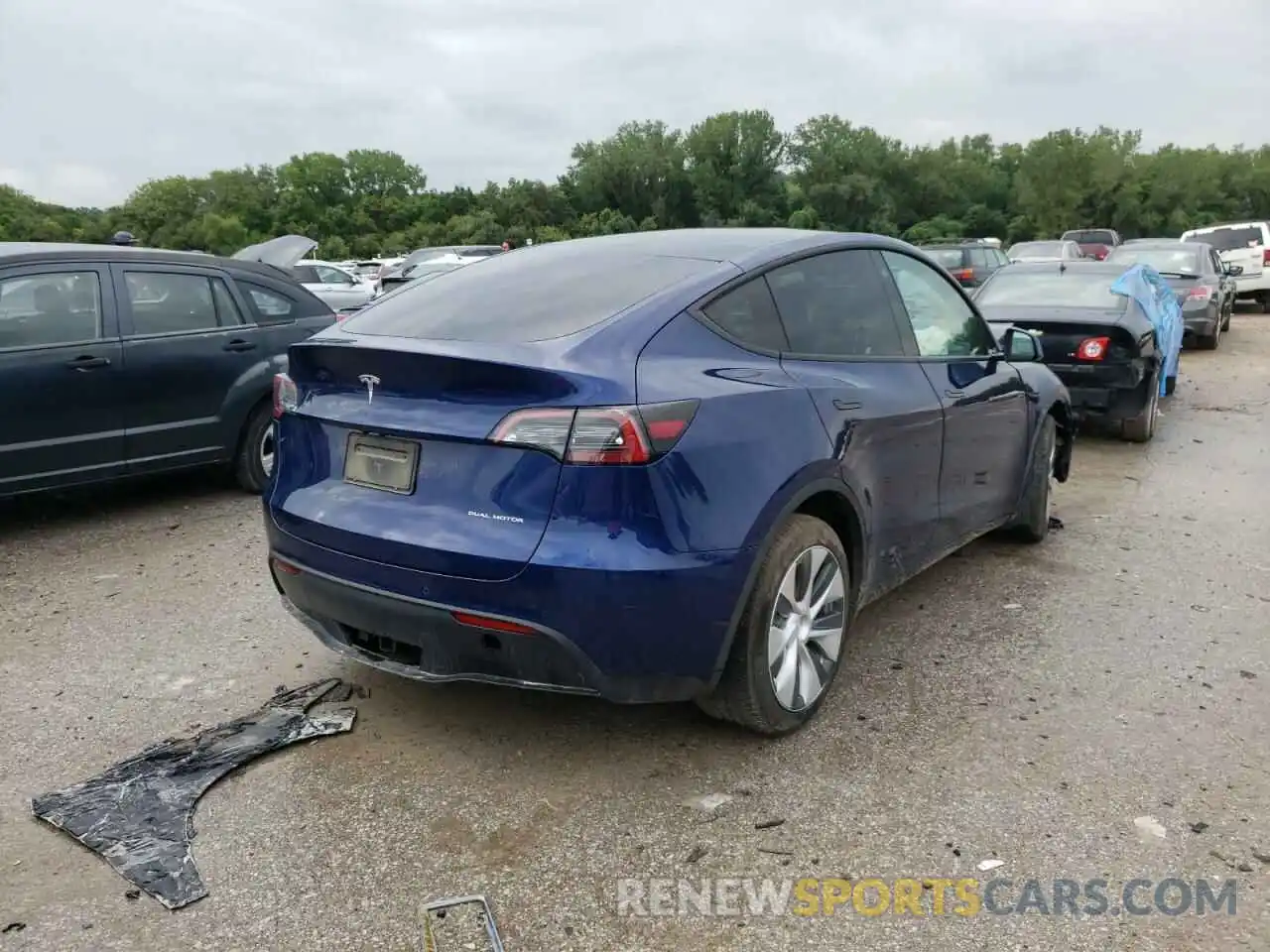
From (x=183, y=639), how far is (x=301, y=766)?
135cm

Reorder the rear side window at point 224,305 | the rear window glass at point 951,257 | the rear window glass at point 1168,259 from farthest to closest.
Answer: the rear window glass at point 951,257 < the rear window glass at point 1168,259 < the rear side window at point 224,305

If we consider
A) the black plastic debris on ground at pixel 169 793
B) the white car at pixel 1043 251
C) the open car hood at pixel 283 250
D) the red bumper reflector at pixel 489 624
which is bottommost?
the black plastic debris on ground at pixel 169 793

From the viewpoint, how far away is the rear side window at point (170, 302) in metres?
6.07

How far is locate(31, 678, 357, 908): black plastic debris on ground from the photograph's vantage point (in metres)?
2.73

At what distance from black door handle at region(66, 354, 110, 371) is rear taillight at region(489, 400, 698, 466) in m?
3.92

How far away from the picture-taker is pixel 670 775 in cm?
321

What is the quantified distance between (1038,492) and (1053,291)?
438 centimetres

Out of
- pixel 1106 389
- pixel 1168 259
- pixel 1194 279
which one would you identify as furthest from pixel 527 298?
pixel 1168 259

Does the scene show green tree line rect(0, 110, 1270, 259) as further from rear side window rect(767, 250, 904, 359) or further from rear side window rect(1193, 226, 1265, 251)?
rear side window rect(767, 250, 904, 359)

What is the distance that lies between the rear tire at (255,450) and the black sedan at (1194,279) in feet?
38.8

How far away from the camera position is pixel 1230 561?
5.36 meters

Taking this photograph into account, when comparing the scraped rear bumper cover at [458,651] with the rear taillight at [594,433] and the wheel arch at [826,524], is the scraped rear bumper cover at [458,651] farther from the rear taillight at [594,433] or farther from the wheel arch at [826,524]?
the rear taillight at [594,433]

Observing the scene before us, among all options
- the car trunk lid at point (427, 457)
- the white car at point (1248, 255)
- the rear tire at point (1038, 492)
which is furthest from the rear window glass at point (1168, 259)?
the car trunk lid at point (427, 457)

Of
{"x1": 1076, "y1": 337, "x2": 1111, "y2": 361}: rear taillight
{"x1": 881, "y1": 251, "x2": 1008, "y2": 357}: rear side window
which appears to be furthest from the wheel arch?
{"x1": 1076, "y1": 337, "x2": 1111, "y2": 361}: rear taillight
